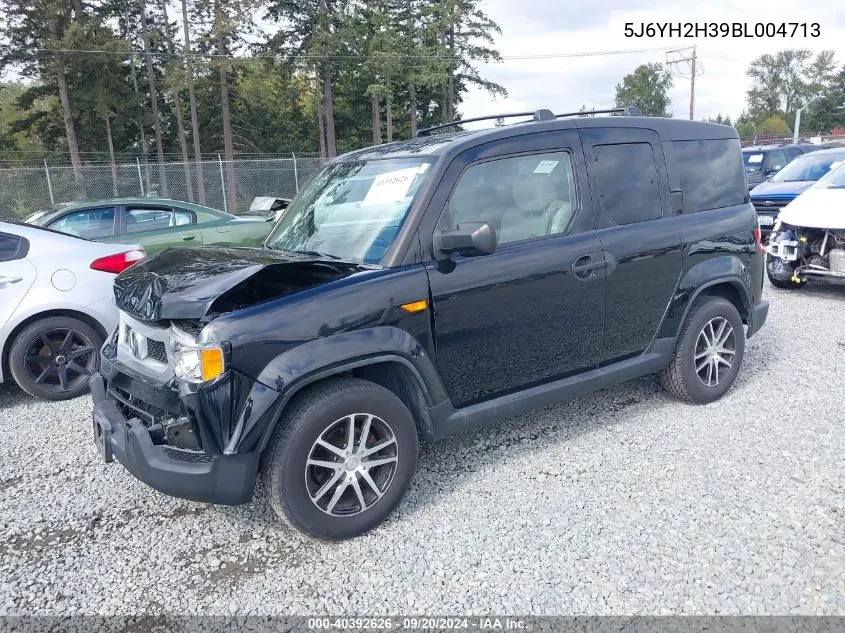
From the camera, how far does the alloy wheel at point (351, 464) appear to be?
9.76ft

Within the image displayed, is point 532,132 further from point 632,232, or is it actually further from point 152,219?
point 152,219

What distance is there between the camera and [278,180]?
75.2ft

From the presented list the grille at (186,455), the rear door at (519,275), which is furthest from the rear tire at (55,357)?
the rear door at (519,275)

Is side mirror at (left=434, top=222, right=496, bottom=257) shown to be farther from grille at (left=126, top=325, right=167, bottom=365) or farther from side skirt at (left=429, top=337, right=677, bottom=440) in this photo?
grille at (left=126, top=325, right=167, bottom=365)

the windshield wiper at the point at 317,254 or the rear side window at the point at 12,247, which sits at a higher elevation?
the windshield wiper at the point at 317,254

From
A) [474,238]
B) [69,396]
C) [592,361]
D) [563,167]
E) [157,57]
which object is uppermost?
[157,57]

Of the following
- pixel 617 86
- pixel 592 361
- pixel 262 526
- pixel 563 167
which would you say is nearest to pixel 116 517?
pixel 262 526

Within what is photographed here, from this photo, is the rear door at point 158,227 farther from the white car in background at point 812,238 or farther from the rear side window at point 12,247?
the white car in background at point 812,238

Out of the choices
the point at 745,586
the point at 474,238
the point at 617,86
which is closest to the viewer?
the point at 745,586

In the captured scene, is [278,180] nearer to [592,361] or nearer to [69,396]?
[69,396]

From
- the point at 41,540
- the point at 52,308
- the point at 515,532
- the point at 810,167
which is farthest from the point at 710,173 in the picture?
the point at 810,167

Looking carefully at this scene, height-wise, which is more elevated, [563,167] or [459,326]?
[563,167]

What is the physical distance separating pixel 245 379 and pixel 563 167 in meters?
2.27

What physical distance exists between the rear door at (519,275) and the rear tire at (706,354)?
0.86 m
